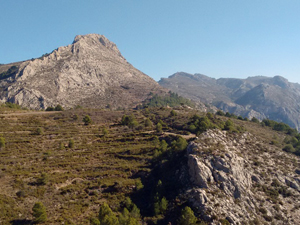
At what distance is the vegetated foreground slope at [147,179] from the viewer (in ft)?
124

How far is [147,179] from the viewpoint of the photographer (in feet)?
165

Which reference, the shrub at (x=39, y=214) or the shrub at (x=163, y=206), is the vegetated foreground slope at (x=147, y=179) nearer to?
the shrub at (x=163, y=206)

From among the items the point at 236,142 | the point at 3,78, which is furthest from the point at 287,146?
the point at 3,78

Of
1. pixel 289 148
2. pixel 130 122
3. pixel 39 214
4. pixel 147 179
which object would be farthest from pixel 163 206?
pixel 289 148

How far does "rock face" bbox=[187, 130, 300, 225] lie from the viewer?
38.3 m

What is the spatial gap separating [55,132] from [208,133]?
2131 inches

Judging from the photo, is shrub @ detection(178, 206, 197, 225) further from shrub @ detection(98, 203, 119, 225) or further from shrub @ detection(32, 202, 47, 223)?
shrub @ detection(32, 202, 47, 223)

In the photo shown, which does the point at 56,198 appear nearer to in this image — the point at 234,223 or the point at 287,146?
the point at 234,223

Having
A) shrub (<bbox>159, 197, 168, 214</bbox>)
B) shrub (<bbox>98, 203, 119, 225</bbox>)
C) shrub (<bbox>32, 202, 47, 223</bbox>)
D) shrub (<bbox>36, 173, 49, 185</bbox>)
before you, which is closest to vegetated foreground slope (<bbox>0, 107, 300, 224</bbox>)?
shrub (<bbox>36, 173, 49, 185</bbox>)

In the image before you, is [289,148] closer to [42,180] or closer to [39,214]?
[39,214]

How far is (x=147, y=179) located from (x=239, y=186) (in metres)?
21.2

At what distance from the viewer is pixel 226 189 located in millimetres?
42375

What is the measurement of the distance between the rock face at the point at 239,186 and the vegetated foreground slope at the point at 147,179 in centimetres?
21

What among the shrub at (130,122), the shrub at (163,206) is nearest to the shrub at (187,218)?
the shrub at (163,206)
